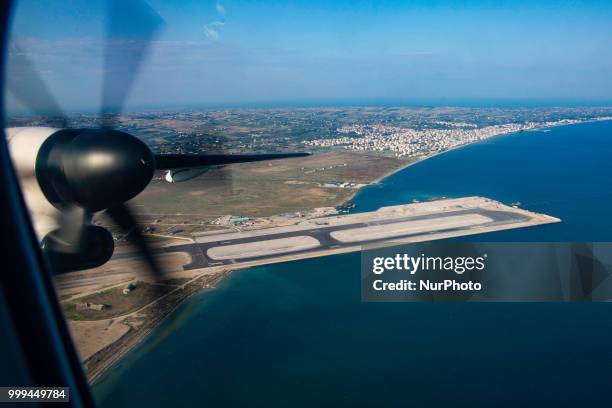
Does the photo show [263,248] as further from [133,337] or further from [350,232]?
[133,337]

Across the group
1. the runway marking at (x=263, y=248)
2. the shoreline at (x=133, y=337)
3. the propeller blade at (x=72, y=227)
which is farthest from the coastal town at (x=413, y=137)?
the propeller blade at (x=72, y=227)

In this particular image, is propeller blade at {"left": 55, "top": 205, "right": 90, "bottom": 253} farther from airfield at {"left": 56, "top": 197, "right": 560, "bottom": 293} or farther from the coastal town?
the coastal town

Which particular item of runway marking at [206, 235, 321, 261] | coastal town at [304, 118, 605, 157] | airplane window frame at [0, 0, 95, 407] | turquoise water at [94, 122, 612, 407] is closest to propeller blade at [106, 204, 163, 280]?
airplane window frame at [0, 0, 95, 407]

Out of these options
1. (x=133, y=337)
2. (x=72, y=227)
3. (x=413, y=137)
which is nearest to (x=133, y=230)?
(x=72, y=227)

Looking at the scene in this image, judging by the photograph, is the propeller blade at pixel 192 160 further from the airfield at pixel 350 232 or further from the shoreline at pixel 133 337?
the airfield at pixel 350 232

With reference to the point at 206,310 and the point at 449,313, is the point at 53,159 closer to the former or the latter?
the point at 206,310

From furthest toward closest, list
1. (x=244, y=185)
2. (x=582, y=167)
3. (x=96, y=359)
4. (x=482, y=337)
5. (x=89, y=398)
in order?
(x=582, y=167), (x=244, y=185), (x=482, y=337), (x=96, y=359), (x=89, y=398)

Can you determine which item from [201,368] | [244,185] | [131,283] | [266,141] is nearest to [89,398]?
[201,368]
